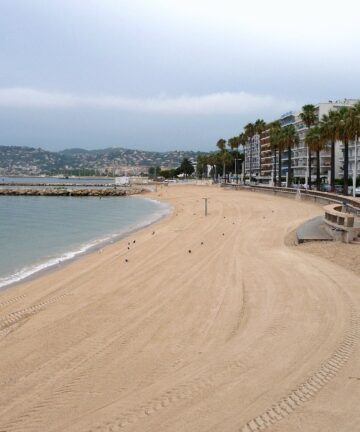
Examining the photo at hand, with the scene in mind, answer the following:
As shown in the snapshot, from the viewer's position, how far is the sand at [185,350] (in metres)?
5.97

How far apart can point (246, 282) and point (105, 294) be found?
3.77 metres

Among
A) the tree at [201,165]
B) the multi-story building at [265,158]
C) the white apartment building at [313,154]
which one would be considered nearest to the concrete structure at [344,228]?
the white apartment building at [313,154]

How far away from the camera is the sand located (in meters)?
5.97

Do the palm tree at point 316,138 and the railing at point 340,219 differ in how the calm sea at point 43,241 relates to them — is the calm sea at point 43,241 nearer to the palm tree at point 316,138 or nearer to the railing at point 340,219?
the railing at point 340,219

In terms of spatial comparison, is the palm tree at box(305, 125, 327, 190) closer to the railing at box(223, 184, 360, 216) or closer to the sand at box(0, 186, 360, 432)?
the railing at box(223, 184, 360, 216)

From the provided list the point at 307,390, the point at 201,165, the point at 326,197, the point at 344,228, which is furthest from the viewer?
the point at 201,165

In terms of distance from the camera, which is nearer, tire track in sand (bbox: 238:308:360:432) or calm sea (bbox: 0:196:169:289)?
tire track in sand (bbox: 238:308:360:432)

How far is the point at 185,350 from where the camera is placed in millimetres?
8344

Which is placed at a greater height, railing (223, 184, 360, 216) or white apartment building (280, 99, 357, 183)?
white apartment building (280, 99, 357, 183)

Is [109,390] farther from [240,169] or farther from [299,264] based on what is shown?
[240,169]

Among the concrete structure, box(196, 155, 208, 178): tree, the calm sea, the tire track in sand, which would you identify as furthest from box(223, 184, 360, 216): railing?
box(196, 155, 208, 178): tree

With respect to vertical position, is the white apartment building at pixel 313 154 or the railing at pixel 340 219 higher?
the white apartment building at pixel 313 154

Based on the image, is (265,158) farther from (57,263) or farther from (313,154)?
(57,263)

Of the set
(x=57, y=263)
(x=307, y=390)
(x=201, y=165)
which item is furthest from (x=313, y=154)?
(x=307, y=390)
